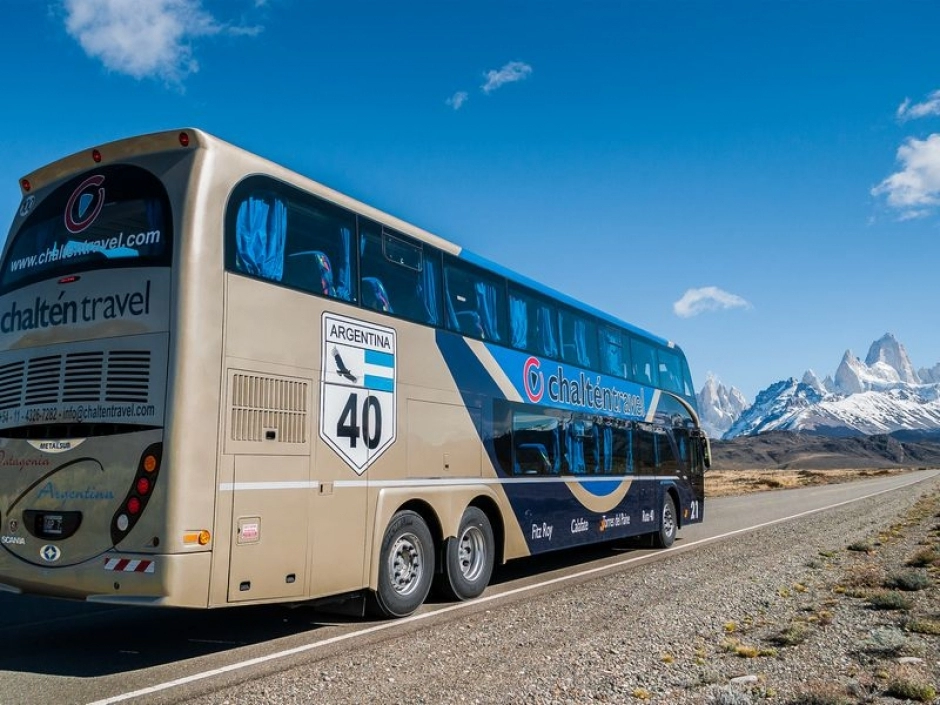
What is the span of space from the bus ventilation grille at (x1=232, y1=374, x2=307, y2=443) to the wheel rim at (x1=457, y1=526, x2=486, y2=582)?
3269 millimetres

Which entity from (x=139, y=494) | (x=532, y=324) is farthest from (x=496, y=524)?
(x=139, y=494)

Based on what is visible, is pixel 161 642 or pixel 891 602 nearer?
pixel 161 642

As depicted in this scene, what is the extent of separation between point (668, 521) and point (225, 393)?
40.7ft

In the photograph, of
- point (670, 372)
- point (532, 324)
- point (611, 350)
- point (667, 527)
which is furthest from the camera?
point (670, 372)

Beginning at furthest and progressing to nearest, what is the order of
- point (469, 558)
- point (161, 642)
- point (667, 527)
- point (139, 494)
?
1. point (667, 527)
2. point (469, 558)
3. point (161, 642)
4. point (139, 494)

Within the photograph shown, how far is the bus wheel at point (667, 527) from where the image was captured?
54.2ft

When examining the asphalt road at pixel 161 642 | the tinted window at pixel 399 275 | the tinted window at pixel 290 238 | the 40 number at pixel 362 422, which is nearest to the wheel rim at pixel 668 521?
the asphalt road at pixel 161 642

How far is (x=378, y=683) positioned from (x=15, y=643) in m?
4.02

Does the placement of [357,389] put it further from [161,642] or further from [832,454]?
[832,454]

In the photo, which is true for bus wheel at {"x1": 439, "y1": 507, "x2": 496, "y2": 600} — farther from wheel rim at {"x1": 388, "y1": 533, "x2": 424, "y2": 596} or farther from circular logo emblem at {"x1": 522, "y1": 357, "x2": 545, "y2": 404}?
circular logo emblem at {"x1": 522, "y1": 357, "x2": 545, "y2": 404}

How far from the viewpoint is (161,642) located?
786 cm

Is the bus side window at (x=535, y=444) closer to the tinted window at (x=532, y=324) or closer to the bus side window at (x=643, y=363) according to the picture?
the tinted window at (x=532, y=324)

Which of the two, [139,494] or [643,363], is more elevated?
[643,363]

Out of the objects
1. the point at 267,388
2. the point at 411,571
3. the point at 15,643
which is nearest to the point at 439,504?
the point at 411,571
